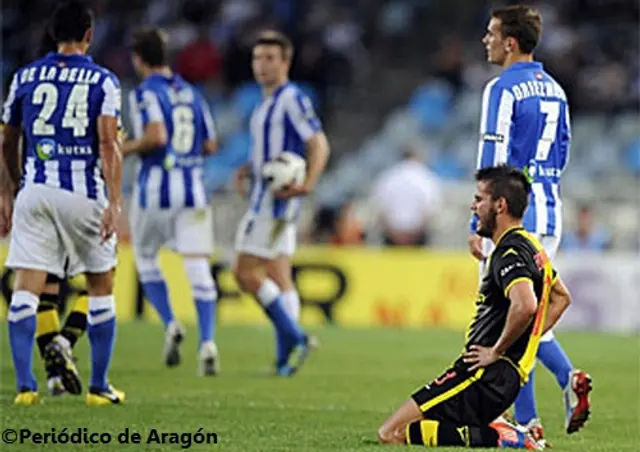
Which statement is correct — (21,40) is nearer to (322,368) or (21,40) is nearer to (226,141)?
(226,141)

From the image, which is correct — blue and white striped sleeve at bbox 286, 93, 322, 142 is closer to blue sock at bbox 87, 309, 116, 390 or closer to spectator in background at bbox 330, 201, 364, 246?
blue sock at bbox 87, 309, 116, 390

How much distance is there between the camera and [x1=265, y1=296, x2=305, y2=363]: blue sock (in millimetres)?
12828

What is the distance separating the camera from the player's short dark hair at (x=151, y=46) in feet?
42.3

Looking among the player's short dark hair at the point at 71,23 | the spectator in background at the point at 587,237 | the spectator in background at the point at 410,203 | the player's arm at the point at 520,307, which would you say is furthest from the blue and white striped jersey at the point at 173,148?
the spectator in background at the point at 410,203

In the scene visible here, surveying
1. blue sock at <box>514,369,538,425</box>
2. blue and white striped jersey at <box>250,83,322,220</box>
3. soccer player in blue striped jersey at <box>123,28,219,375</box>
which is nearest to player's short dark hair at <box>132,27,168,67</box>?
soccer player in blue striped jersey at <box>123,28,219,375</box>

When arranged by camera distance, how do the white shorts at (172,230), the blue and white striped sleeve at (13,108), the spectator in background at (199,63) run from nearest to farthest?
the blue and white striped sleeve at (13,108), the white shorts at (172,230), the spectator in background at (199,63)

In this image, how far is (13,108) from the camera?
10.1m

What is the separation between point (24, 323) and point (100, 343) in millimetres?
514

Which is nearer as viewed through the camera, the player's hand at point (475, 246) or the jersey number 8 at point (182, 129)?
the player's hand at point (475, 246)

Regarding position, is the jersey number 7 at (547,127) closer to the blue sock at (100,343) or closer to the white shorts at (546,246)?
the white shorts at (546,246)

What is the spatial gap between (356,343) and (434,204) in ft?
19.8

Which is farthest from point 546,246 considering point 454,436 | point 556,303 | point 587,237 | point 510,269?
point 587,237

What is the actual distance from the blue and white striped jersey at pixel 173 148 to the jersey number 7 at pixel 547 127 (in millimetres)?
4295

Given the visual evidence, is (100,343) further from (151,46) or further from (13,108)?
(151,46)
